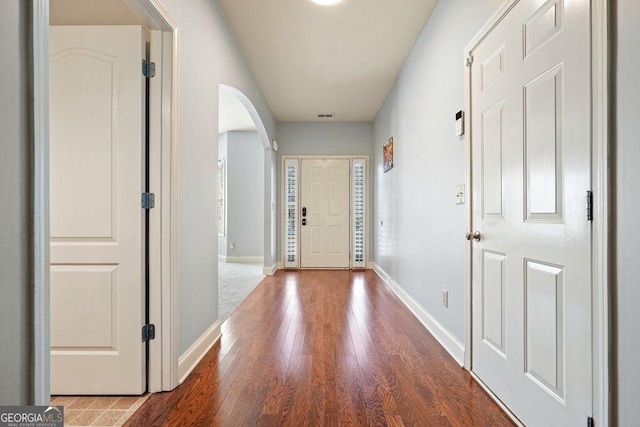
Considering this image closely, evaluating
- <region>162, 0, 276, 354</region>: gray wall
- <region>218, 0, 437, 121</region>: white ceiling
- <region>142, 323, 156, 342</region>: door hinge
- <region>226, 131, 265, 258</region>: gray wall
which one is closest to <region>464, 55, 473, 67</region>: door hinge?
<region>218, 0, 437, 121</region>: white ceiling

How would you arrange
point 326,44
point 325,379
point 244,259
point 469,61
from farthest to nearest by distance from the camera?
point 244,259, point 326,44, point 469,61, point 325,379

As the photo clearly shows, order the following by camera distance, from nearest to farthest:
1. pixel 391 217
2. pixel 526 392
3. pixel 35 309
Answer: pixel 35 309 → pixel 526 392 → pixel 391 217

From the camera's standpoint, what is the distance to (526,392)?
4.89 ft

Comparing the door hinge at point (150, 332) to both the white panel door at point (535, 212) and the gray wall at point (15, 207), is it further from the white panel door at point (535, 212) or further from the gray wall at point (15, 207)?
the white panel door at point (535, 212)

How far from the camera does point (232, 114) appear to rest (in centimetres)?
607

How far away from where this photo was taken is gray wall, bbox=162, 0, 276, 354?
6.53ft

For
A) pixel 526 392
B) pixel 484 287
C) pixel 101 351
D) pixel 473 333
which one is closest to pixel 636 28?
pixel 484 287

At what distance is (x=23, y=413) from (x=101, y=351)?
92 cm

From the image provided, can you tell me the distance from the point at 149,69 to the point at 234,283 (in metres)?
3.61

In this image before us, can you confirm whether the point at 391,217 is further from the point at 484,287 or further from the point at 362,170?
the point at 484,287

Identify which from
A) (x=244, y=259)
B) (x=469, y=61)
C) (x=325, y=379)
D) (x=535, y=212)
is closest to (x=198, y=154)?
(x=325, y=379)

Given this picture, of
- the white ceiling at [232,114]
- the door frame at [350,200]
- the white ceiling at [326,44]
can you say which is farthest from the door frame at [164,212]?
the door frame at [350,200]

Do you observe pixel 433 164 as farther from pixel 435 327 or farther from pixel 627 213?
pixel 627 213

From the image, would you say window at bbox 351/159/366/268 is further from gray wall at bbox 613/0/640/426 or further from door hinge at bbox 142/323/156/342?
gray wall at bbox 613/0/640/426
